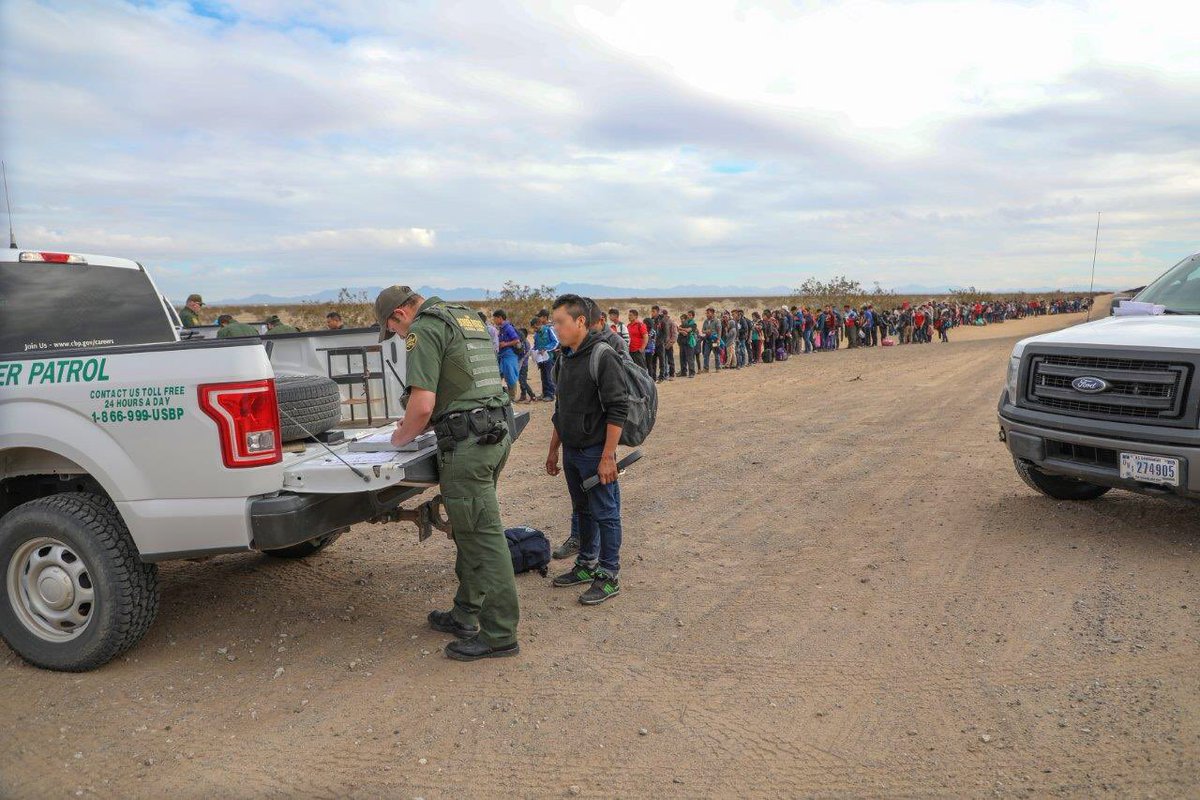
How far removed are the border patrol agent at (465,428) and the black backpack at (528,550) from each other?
106cm

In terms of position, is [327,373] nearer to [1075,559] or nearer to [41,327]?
[41,327]

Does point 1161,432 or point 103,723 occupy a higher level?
point 1161,432

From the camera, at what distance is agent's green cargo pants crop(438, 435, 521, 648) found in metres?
4.12

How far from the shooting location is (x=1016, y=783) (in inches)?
120

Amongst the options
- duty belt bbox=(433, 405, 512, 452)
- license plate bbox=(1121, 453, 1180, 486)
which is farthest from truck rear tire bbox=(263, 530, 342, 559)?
license plate bbox=(1121, 453, 1180, 486)

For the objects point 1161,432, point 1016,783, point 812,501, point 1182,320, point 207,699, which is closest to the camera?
point 1016,783

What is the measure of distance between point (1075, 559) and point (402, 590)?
4.32 metres

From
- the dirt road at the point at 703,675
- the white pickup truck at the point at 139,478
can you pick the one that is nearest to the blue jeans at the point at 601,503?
the dirt road at the point at 703,675

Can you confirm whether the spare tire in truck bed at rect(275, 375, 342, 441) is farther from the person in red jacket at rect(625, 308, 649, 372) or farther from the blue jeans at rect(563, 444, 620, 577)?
the person in red jacket at rect(625, 308, 649, 372)

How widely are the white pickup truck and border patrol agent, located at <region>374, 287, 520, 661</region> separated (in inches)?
8.6

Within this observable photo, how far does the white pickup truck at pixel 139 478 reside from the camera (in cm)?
368

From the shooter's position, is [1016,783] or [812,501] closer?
[1016,783]

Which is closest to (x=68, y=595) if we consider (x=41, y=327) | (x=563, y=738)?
(x=41, y=327)

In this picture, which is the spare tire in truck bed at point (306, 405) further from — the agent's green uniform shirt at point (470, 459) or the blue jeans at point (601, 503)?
the blue jeans at point (601, 503)
